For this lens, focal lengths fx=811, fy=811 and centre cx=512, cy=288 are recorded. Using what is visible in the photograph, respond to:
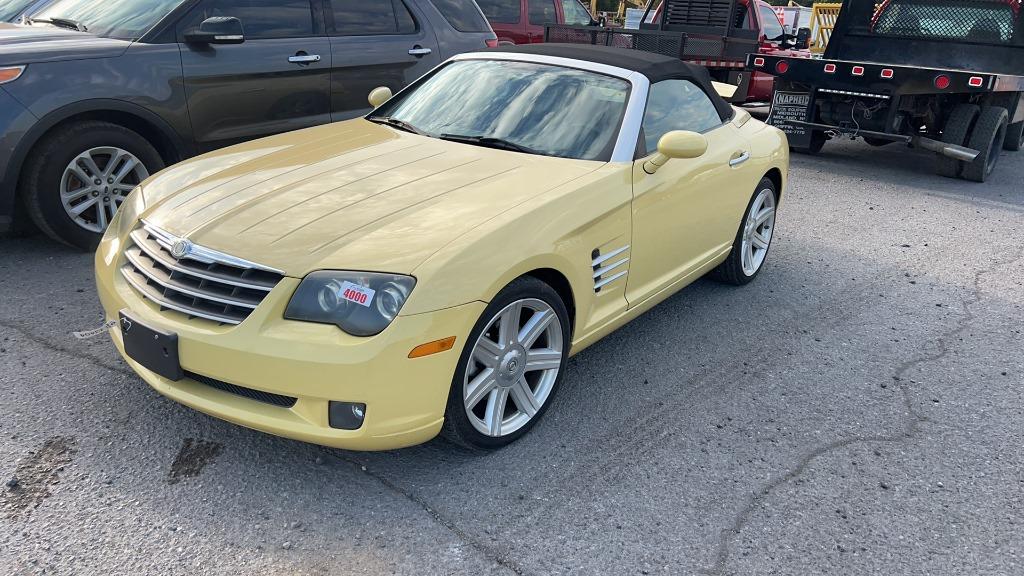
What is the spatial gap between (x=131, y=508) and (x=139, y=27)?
3.71 meters

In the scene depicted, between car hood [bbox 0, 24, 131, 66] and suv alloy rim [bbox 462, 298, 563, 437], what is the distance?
3.48 m

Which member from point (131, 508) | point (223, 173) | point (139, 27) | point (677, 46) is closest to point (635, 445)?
point (131, 508)

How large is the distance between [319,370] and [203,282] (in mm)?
577

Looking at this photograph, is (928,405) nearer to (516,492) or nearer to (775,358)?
(775,358)

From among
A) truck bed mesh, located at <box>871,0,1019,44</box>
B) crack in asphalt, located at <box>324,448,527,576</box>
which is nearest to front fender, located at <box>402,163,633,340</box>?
crack in asphalt, located at <box>324,448,527,576</box>

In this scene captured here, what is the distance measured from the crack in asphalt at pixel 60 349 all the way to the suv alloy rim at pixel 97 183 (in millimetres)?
1119

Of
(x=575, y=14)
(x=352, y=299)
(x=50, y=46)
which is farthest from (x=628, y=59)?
(x=575, y=14)

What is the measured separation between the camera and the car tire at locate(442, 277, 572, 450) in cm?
290

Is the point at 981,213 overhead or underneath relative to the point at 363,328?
underneath

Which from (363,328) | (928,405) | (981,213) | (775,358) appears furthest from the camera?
(981,213)

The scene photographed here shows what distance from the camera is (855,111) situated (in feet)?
29.1

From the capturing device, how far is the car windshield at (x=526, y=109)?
3.77m

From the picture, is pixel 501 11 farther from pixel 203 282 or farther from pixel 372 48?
pixel 203 282

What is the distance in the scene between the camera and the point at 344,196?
3205 millimetres
